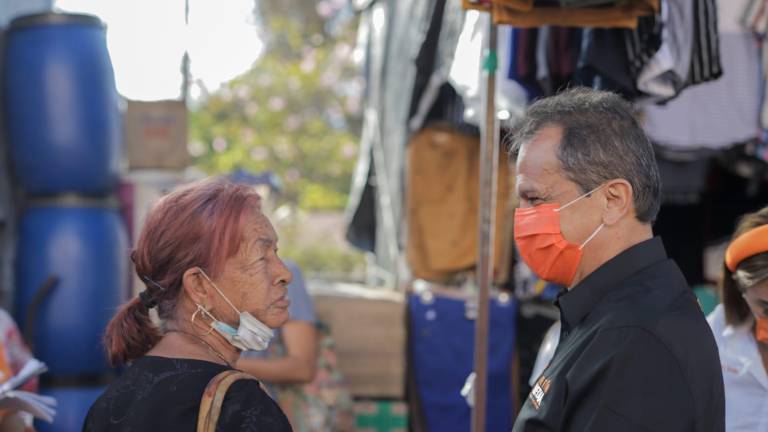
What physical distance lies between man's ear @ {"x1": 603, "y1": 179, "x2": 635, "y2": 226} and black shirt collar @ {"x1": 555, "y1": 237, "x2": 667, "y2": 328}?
7 cm

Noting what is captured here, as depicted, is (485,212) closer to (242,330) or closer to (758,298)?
(758,298)

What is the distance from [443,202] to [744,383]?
2602 millimetres

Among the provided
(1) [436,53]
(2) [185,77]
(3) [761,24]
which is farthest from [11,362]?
(3) [761,24]

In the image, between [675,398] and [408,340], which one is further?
[408,340]

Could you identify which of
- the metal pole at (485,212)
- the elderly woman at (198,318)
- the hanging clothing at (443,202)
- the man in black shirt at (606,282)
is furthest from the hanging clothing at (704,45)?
the hanging clothing at (443,202)

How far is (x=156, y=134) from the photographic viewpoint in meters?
4.88

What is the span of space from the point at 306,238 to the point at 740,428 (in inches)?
540

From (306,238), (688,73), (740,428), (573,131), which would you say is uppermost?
(688,73)

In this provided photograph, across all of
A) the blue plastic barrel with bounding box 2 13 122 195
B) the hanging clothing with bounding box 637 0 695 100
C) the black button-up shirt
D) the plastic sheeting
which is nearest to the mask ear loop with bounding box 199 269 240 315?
the black button-up shirt

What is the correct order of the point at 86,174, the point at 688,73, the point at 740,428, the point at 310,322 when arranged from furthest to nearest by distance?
the point at 86,174
the point at 310,322
the point at 688,73
the point at 740,428

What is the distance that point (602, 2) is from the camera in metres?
2.74

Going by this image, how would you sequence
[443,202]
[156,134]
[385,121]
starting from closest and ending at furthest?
[156,134] < [443,202] < [385,121]

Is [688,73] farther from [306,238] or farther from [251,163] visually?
[306,238]

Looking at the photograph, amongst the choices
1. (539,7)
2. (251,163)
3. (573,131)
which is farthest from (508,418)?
(251,163)
